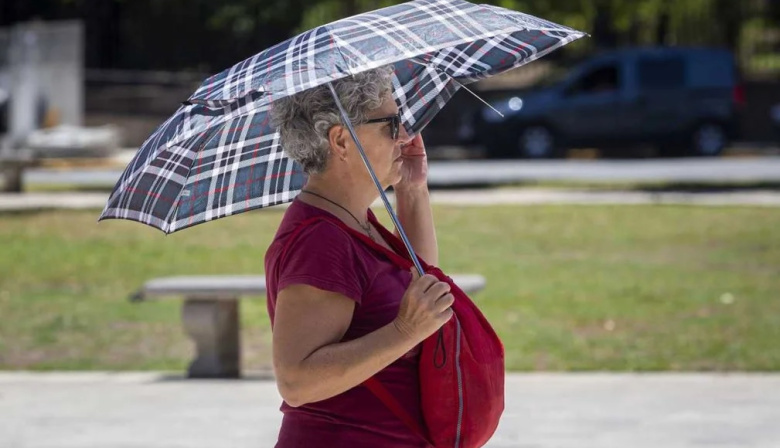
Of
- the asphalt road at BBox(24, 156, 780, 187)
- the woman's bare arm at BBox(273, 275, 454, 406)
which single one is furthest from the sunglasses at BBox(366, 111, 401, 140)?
the asphalt road at BBox(24, 156, 780, 187)

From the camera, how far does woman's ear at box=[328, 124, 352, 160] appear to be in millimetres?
2867

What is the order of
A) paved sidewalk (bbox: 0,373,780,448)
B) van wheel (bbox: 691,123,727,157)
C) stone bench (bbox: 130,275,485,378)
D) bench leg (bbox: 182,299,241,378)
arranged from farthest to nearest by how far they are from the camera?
van wheel (bbox: 691,123,727,157) < bench leg (bbox: 182,299,241,378) < stone bench (bbox: 130,275,485,378) < paved sidewalk (bbox: 0,373,780,448)

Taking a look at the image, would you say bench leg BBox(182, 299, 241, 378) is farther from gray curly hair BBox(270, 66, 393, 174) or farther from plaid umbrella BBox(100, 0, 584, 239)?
gray curly hair BBox(270, 66, 393, 174)

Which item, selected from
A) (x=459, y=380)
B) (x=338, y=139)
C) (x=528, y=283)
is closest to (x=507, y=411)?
(x=459, y=380)

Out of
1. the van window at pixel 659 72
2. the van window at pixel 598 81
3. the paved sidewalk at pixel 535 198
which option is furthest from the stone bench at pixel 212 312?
the van window at pixel 598 81

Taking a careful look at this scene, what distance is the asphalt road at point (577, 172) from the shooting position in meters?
21.0

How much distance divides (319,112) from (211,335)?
493cm

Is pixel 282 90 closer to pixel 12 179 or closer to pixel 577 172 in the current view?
pixel 12 179

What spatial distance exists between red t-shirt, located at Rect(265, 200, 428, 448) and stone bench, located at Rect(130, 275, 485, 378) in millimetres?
4566

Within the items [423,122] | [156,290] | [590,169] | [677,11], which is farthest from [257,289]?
[677,11]

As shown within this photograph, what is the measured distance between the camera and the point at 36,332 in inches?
354

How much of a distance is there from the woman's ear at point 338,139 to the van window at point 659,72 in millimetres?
24645

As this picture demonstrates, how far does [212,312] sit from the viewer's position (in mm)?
7648

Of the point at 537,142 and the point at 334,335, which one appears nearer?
the point at 334,335
